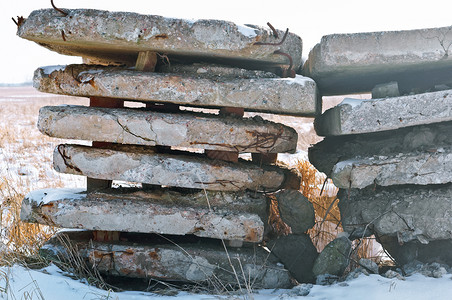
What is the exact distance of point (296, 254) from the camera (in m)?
2.97

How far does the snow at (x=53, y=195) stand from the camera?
2855 mm

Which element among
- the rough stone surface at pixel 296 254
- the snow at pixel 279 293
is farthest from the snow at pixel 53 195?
the rough stone surface at pixel 296 254

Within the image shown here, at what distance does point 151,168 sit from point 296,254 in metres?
1.18

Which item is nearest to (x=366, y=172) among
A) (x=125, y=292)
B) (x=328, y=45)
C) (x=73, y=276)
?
(x=328, y=45)

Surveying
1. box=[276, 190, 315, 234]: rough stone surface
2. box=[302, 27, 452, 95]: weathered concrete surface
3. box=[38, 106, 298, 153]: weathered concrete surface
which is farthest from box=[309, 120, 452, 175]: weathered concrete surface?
box=[38, 106, 298, 153]: weathered concrete surface

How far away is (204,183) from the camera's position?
9.19ft

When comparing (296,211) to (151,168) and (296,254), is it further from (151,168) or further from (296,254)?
(151,168)

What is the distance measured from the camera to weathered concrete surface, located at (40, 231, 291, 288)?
Answer: 2820mm

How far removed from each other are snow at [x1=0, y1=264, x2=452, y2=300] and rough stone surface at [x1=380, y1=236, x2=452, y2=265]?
1.33 feet

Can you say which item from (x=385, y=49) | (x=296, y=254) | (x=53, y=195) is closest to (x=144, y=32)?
(x=53, y=195)

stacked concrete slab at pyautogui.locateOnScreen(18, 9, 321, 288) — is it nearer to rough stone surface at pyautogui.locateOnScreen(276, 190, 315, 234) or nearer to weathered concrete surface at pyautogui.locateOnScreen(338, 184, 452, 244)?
rough stone surface at pyautogui.locateOnScreen(276, 190, 315, 234)

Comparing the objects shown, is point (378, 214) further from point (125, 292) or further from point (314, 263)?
point (125, 292)

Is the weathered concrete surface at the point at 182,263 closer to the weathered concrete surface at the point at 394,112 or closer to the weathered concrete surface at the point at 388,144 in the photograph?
the weathered concrete surface at the point at 388,144

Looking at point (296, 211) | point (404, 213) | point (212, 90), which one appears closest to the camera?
point (212, 90)
